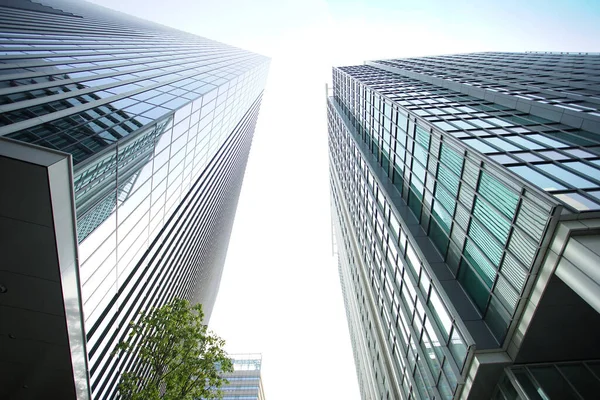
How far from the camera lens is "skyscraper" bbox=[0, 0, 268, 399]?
9375 millimetres

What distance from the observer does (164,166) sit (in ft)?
76.6

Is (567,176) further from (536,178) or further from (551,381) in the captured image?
(551,381)

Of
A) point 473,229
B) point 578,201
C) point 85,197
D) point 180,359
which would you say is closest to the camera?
point 578,201

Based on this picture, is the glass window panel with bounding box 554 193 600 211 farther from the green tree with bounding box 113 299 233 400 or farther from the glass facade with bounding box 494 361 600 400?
the green tree with bounding box 113 299 233 400

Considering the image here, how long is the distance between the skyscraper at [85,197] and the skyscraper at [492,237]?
1448 cm

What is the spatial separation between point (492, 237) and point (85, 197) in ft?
54.3

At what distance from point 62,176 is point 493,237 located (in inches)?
589

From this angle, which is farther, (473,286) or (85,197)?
(473,286)

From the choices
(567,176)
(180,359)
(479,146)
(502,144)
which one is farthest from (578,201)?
(180,359)

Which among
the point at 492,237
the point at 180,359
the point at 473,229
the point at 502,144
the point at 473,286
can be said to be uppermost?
the point at 502,144

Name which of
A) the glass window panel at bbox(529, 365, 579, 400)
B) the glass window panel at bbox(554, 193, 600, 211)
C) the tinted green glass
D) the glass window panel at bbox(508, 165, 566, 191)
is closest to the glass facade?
the glass window panel at bbox(529, 365, 579, 400)

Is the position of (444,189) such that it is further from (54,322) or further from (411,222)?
(54,322)

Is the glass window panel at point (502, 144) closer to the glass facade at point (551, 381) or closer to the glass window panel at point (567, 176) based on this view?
the glass window panel at point (567, 176)

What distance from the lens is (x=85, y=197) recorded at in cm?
1376
